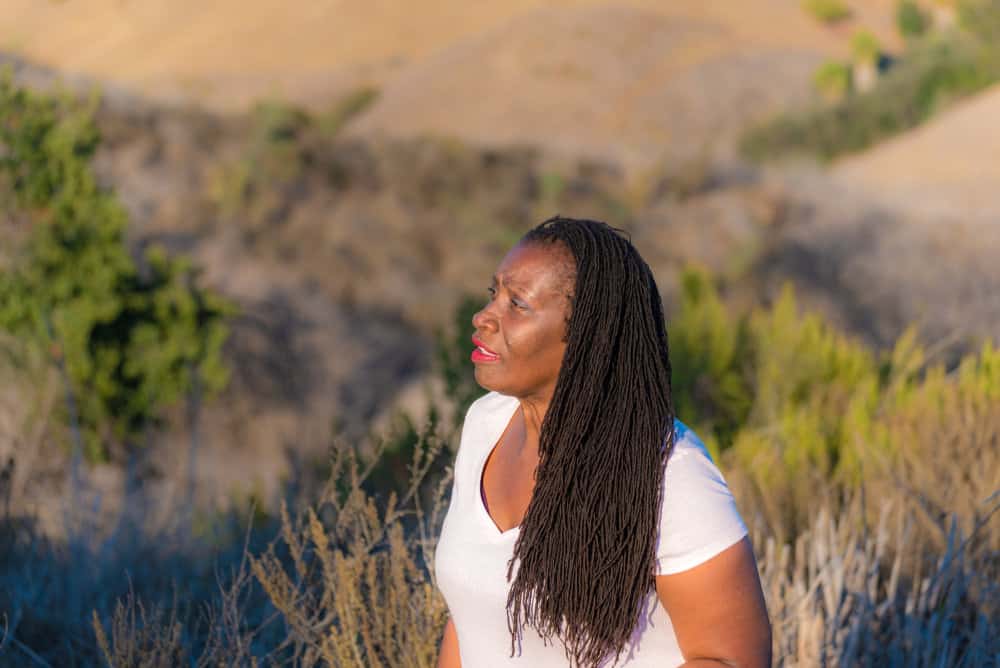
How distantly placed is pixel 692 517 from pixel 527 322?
48cm

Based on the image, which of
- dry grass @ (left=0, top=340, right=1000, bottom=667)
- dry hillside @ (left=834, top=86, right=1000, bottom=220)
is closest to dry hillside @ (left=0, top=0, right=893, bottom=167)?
dry hillside @ (left=834, top=86, right=1000, bottom=220)

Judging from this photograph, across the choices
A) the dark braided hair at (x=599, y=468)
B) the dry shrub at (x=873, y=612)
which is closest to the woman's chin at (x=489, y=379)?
the dark braided hair at (x=599, y=468)

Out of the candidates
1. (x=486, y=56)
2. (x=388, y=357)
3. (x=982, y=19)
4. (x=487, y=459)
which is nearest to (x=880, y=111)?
(x=982, y=19)

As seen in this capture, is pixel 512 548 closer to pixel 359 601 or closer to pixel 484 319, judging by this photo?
pixel 484 319

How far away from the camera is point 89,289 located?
7770 millimetres

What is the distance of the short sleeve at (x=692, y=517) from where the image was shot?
195cm

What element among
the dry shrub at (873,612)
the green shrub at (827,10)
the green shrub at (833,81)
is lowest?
the dry shrub at (873,612)

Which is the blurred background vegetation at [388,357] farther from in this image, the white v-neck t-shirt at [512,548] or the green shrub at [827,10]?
the green shrub at [827,10]

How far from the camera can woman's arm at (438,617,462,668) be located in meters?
2.53

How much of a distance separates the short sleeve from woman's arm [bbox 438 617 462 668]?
2.32ft

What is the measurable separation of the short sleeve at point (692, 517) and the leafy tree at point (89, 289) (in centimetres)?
609

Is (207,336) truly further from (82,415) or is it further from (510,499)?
(510,499)

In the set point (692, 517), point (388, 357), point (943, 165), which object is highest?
point (943, 165)

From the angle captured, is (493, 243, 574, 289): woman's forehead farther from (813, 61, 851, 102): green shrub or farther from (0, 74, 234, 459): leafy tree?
(813, 61, 851, 102): green shrub
